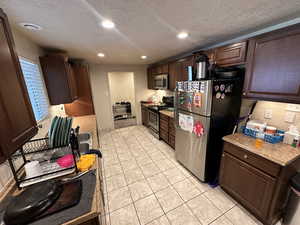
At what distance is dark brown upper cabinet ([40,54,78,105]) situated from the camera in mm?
2082

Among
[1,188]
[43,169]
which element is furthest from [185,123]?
[1,188]

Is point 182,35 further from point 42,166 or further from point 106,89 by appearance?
point 106,89

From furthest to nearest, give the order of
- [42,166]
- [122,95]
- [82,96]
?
[122,95], [82,96], [42,166]

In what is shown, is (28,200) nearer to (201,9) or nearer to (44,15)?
(44,15)

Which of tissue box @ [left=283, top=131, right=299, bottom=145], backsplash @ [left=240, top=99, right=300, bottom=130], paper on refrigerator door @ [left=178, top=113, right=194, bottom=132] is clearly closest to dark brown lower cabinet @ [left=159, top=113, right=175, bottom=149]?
paper on refrigerator door @ [left=178, top=113, right=194, bottom=132]

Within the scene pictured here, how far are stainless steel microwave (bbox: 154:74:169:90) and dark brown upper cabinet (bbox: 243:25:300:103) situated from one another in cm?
195

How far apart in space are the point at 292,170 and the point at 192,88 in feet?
4.72

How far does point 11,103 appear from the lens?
2.52ft

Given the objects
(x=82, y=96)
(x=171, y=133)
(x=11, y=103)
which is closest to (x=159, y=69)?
(x=171, y=133)

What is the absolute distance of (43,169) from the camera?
106 centimetres

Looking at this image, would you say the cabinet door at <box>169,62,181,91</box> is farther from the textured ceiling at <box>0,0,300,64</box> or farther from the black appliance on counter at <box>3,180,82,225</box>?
the black appliance on counter at <box>3,180,82,225</box>

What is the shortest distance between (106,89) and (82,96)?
0.92m

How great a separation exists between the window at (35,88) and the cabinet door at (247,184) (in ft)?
8.95

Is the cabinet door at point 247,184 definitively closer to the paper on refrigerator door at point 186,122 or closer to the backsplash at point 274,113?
the paper on refrigerator door at point 186,122
